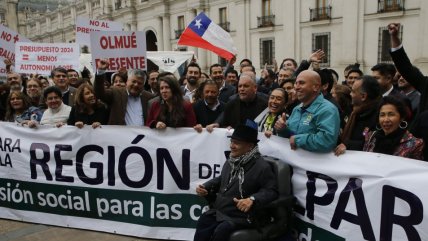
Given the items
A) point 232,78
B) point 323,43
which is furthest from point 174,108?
point 323,43

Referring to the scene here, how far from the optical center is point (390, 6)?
69.5ft

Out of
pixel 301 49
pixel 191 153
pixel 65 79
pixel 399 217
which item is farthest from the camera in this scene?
pixel 301 49

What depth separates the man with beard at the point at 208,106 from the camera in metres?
4.79

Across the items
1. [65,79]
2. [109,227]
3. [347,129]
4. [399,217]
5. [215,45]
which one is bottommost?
[109,227]

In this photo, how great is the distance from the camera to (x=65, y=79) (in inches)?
242

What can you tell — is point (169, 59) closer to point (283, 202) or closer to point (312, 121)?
point (312, 121)

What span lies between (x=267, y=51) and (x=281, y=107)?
2414cm

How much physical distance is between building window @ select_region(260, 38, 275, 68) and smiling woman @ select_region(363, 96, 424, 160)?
24252mm

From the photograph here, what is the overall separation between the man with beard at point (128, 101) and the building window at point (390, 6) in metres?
19.7

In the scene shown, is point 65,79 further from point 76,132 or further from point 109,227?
point 109,227

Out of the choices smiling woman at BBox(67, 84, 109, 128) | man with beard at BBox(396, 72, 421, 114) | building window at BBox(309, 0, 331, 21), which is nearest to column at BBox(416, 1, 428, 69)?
building window at BBox(309, 0, 331, 21)

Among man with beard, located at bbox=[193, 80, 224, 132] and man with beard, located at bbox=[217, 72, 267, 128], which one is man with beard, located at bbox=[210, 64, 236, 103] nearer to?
man with beard, located at bbox=[193, 80, 224, 132]

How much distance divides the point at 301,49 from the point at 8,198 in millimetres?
22806

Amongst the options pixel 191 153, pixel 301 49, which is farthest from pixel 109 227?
pixel 301 49
